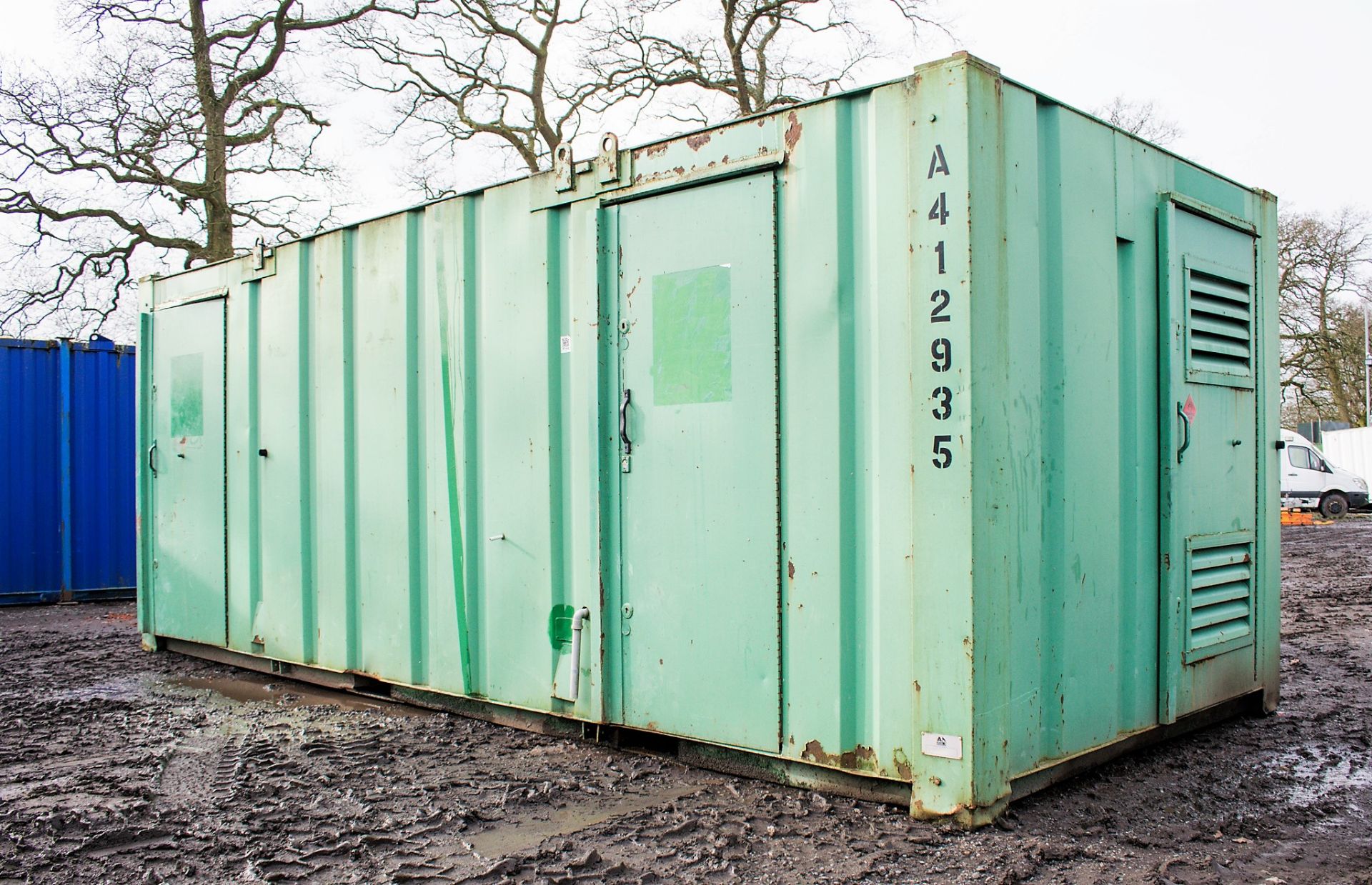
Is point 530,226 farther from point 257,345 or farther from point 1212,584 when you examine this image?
point 1212,584

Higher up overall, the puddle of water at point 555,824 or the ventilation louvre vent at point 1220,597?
the ventilation louvre vent at point 1220,597

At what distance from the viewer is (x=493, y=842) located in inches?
131

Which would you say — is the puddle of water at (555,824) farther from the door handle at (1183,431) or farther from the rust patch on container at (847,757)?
the door handle at (1183,431)

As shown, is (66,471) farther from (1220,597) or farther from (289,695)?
(1220,597)

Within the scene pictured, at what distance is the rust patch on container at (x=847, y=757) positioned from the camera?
3551mm

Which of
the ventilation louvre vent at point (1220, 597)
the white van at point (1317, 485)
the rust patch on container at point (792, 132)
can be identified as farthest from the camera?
the white van at point (1317, 485)

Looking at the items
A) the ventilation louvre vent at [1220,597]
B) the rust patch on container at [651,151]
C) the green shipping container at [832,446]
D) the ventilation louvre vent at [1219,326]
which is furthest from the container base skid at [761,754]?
the rust patch on container at [651,151]

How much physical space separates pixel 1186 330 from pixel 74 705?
5.80 meters

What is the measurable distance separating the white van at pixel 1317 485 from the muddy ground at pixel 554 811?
64.4ft

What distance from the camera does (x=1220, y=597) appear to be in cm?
450

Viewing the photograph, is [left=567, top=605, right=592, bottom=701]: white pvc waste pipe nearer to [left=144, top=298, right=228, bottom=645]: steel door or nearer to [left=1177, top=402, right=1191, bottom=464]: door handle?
[left=1177, top=402, right=1191, bottom=464]: door handle

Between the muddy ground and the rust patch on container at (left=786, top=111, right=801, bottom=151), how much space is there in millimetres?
2360

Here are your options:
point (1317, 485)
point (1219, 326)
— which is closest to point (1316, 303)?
point (1317, 485)

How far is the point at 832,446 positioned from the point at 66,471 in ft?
31.7
